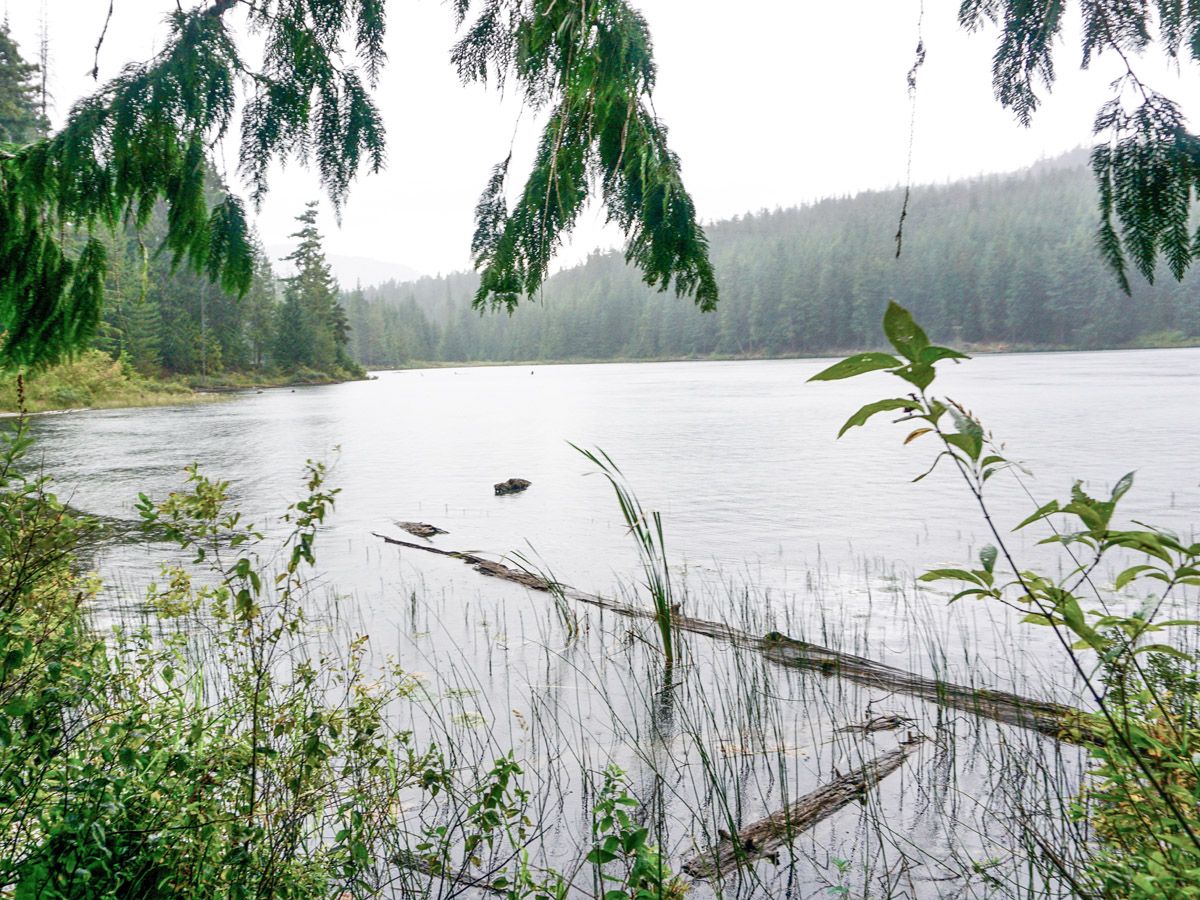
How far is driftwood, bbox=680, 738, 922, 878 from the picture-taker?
295 centimetres

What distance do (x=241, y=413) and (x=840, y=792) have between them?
36.0 m

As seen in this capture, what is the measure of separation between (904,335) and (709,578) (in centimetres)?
725

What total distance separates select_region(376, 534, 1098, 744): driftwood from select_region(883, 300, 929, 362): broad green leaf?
2083 mm

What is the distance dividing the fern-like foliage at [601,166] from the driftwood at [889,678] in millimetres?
2017

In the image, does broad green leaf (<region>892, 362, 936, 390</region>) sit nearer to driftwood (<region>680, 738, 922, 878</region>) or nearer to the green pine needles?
the green pine needles

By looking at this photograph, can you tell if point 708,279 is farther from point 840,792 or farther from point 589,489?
point 589,489

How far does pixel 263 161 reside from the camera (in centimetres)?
261

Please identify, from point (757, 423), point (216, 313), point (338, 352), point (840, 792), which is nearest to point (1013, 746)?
point (840, 792)

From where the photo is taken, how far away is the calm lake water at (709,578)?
349 centimetres

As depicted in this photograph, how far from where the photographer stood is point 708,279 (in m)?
2.21

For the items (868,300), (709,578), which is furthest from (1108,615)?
(868,300)

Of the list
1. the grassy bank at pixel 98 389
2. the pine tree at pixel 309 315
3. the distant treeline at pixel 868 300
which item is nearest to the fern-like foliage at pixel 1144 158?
the grassy bank at pixel 98 389

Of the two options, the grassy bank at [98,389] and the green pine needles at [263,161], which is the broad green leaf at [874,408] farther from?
the grassy bank at [98,389]

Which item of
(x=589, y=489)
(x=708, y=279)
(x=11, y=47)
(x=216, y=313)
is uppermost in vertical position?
(x=11, y=47)
